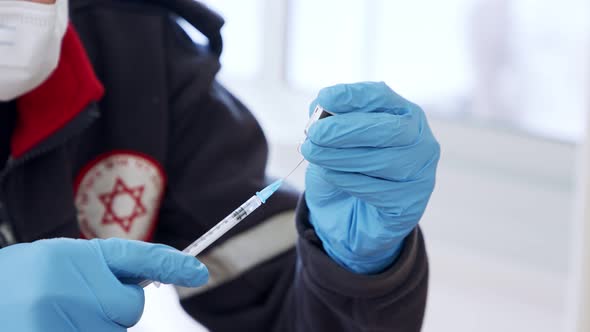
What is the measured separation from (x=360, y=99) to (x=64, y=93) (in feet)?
1.39

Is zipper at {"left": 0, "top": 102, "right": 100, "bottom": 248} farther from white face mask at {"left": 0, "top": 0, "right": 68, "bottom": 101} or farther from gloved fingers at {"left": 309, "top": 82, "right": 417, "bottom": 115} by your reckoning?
gloved fingers at {"left": 309, "top": 82, "right": 417, "bottom": 115}

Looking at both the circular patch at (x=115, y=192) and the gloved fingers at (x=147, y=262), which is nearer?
the gloved fingers at (x=147, y=262)

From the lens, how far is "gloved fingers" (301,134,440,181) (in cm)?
81

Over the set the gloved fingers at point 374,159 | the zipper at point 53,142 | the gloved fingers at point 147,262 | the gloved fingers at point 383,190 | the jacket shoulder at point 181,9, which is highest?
the jacket shoulder at point 181,9

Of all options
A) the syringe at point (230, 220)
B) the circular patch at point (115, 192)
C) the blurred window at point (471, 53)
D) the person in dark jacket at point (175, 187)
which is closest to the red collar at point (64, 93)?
the person in dark jacket at point (175, 187)

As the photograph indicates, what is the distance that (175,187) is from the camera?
1.13 m

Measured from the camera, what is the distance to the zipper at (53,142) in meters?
1.01

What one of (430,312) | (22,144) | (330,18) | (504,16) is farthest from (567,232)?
(22,144)

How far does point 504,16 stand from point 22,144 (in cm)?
99

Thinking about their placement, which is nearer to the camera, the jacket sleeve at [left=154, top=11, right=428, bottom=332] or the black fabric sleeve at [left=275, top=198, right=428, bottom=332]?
the black fabric sleeve at [left=275, top=198, right=428, bottom=332]

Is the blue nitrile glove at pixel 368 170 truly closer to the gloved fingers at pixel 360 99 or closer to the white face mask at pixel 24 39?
the gloved fingers at pixel 360 99

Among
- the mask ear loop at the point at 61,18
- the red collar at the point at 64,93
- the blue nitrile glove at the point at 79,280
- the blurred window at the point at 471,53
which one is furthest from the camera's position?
the blurred window at the point at 471,53

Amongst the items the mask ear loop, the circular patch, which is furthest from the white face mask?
the circular patch

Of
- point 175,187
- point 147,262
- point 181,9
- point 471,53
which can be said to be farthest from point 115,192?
point 471,53
